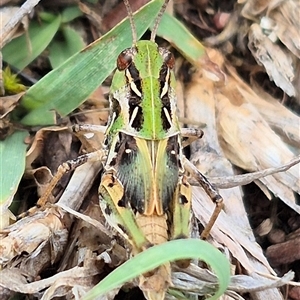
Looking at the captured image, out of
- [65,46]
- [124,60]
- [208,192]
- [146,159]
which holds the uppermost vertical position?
[65,46]

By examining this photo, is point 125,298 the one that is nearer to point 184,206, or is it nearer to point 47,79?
point 184,206

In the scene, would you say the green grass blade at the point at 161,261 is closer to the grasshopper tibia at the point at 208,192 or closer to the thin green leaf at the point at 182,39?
the grasshopper tibia at the point at 208,192

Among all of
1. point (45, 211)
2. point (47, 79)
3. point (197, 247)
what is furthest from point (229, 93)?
point (197, 247)

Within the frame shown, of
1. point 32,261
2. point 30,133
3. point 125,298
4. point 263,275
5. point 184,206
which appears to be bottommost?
point 263,275

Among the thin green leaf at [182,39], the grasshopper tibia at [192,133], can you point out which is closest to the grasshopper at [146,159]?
the grasshopper tibia at [192,133]

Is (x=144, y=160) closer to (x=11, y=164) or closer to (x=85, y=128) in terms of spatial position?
(x=85, y=128)

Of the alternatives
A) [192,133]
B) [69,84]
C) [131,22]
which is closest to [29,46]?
[69,84]
